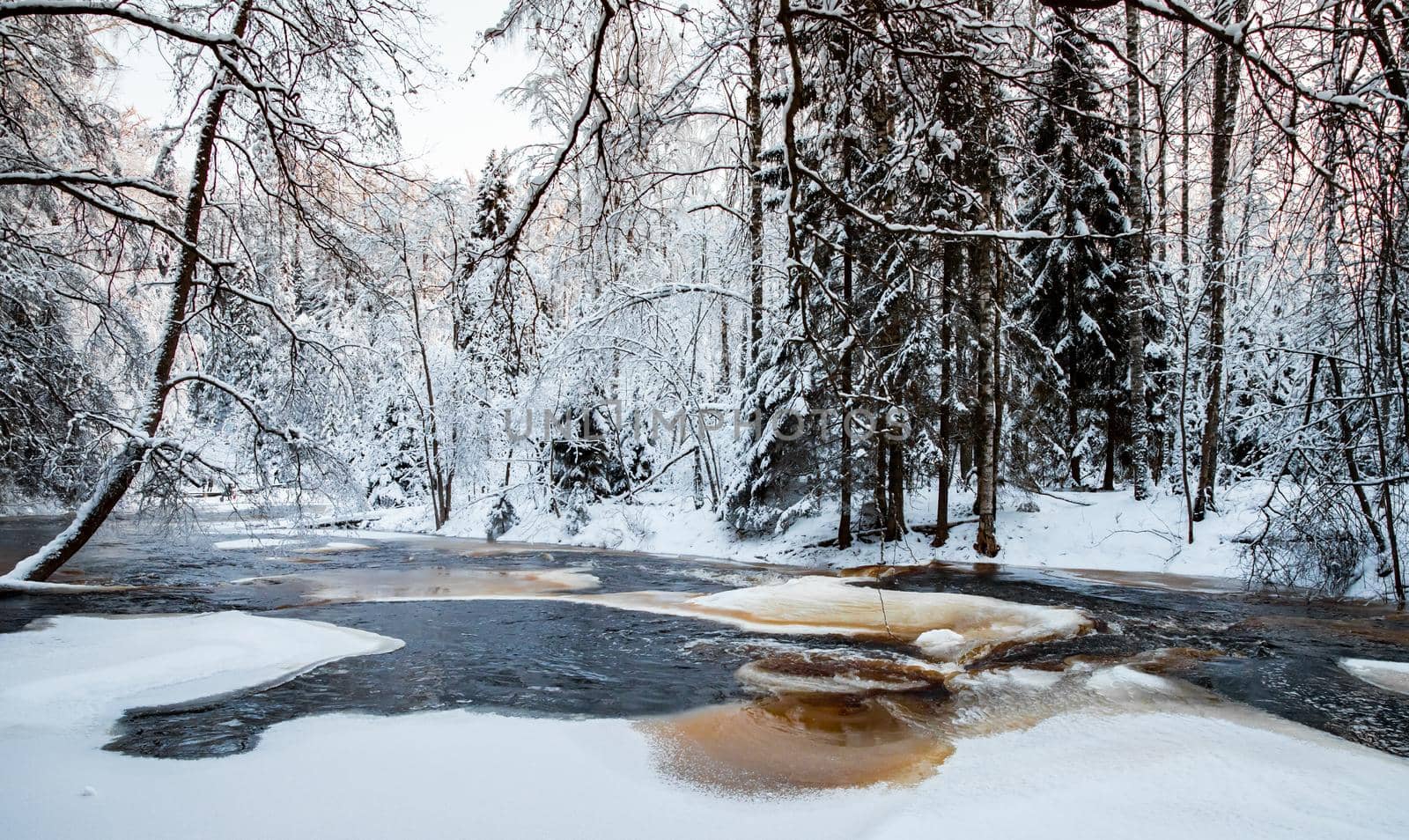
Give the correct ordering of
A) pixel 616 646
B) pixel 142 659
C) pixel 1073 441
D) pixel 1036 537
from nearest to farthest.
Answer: pixel 142 659, pixel 616 646, pixel 1036 537, pixel 1073 441

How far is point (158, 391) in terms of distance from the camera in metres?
8.02

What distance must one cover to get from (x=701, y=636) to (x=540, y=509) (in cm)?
1352

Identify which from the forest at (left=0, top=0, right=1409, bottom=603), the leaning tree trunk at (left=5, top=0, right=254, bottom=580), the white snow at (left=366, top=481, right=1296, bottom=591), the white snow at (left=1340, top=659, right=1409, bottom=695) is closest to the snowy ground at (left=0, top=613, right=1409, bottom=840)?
the forest at (left=0, top=0, right=1409, bottom=603)

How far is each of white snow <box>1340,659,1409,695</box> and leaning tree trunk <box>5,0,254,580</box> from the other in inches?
404

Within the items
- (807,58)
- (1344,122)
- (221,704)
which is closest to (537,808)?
(221,704)

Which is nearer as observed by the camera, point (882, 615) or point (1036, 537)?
point (882, 615)

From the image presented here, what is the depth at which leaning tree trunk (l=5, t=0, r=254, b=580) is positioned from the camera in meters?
7.52

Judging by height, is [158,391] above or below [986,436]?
above

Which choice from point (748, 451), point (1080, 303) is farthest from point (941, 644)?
point (1080, 303)

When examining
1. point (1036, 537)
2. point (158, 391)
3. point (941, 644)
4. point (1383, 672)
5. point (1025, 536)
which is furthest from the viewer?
point (1025, 536)

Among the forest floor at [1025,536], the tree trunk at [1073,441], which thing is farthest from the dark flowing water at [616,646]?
the tree trunk at [1073,441]

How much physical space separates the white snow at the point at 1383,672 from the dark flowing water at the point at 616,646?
0.41ft

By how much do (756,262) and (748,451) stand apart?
18.4 feet

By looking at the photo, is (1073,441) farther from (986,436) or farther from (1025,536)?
(986,436)
